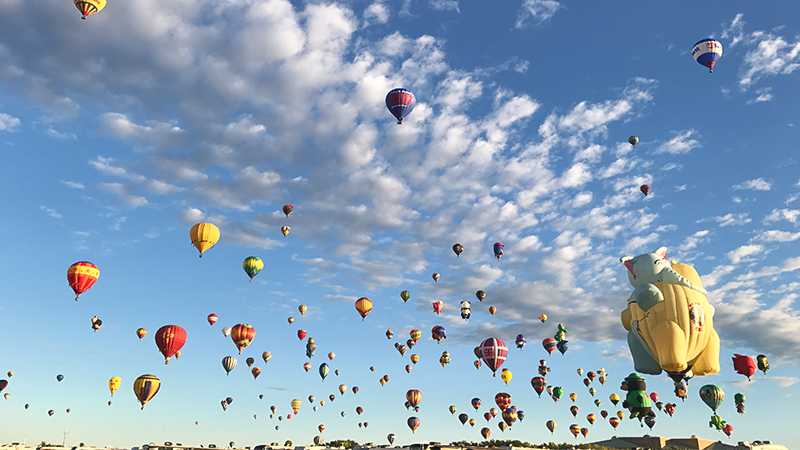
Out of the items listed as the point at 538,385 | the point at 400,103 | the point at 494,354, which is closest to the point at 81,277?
the point at 400,103

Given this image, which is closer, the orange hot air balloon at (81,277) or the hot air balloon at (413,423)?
the orange hot air balloon at (81,277)

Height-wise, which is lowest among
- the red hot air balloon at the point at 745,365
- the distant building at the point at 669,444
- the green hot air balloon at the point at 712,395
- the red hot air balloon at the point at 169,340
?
A: the distant building at the point at 669,444

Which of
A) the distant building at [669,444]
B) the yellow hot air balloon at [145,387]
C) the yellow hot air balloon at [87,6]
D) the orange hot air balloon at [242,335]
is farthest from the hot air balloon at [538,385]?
the yellow hot air balloon at [87,6]

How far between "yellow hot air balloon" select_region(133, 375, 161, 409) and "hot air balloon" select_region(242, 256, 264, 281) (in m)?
14.9

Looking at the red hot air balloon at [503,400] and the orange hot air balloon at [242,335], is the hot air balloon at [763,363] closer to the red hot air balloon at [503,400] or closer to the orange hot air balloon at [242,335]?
the red hot air balloon at [503,400]

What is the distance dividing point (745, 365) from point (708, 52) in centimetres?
2774

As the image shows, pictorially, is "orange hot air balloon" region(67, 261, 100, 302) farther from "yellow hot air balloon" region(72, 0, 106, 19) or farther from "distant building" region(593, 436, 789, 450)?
"distant building" region(593, 436, 789, 450)

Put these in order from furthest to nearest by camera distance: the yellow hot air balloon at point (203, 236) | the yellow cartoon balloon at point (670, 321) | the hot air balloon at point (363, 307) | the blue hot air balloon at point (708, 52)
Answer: the hot air balloon at point (363, 307) < the yellow hot air balloon at point (203, 236) < the blue hot air balloon at point (708, 52) < the yellow cartoon balloon at point (670, 321)

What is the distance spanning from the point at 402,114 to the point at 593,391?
56860 millimetres

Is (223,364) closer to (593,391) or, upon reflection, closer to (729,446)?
(593,391)

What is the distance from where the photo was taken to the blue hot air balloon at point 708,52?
171 ft

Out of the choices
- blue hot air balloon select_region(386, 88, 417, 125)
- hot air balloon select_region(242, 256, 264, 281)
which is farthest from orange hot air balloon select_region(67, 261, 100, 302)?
blue hot air balloon select_region(386, 88, 417, 125)

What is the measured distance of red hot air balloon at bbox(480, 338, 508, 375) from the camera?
207 feet

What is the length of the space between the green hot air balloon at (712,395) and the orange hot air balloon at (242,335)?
153 ft
